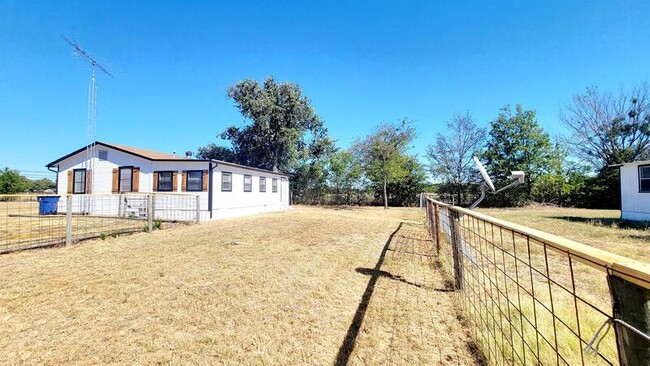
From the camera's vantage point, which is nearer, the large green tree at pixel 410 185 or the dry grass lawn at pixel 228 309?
the dry grass lawn at pixel 228 309

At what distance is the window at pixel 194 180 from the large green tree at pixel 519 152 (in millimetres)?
21879

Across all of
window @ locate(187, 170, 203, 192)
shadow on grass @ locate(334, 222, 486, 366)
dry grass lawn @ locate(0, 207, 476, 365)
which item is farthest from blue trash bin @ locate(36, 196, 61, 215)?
shadow on grass @ locate(334, 222, 486, 366)

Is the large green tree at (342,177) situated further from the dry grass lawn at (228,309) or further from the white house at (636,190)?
the dry grass lawn at (228,309)

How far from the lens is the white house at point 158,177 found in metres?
12.8

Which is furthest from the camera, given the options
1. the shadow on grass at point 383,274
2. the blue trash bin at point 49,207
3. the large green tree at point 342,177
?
the large green tree at point 342,177

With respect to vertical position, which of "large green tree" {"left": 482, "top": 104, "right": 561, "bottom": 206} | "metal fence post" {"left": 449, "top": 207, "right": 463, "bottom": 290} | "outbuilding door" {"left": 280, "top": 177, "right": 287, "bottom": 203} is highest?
"large green tree" {"left": 482, "top": 104, "right": 561, "bottom": 206}

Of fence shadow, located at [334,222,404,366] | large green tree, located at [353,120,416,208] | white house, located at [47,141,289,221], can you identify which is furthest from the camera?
large green tree, located at [353,120,416,208]

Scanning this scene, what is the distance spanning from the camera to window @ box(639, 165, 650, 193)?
1119cm

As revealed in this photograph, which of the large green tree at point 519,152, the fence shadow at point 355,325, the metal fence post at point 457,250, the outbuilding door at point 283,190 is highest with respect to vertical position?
the large green tree at point 519,152

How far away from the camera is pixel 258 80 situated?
956 inches

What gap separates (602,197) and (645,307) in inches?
1114

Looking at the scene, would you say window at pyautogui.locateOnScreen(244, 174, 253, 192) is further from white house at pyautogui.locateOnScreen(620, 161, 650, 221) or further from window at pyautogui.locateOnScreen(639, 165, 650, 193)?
window at pyautogui.locateOnScreen(639, 165, 650, 193)

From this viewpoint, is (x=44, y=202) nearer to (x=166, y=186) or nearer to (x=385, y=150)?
(x=166, y=186)

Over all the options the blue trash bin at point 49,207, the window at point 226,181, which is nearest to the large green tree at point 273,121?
the window at point 226,181
